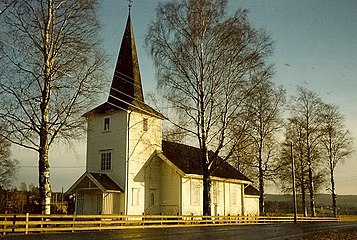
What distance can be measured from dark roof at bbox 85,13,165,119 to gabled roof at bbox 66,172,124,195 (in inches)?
212

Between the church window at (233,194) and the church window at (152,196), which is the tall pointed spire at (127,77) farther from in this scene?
the church window at (233,194)

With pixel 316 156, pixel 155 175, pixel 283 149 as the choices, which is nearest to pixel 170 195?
pixel 155 175

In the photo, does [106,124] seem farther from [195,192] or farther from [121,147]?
[195,192]

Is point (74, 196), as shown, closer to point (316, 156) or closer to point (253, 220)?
point (253, 220)

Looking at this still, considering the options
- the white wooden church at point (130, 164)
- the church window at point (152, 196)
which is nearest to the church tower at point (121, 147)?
the white wooden church at point (130, 164)

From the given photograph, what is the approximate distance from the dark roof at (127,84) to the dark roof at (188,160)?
14.4 feet

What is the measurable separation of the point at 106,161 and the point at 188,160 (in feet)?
24.7

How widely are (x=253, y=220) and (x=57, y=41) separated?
21733mm

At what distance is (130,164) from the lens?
32656 mm

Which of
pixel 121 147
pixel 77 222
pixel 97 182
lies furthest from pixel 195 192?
pixel 77 222

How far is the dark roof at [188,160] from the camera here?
3559 cm

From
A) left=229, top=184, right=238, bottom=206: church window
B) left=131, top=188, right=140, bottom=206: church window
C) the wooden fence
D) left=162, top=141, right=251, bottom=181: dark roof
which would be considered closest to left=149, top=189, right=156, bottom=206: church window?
left=131, top=188, right=140, bottom=206: church window

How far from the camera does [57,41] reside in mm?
20781

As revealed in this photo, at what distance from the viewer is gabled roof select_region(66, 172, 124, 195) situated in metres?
30.9
